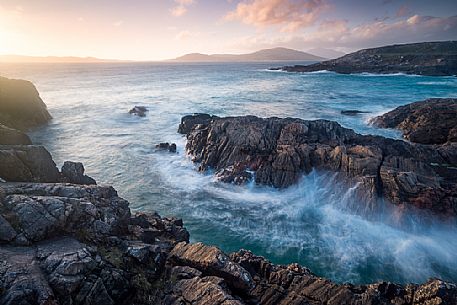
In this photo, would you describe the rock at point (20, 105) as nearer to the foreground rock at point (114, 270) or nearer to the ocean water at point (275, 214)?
the ocean water at point (275, 214)

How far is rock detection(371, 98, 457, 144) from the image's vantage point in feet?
123

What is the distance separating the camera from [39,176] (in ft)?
58.2

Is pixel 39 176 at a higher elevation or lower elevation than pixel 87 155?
higher

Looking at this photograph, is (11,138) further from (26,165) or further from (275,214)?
(275,214)

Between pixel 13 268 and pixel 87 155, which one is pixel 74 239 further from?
pixel 87 155

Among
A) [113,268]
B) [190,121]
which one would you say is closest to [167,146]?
[190,121]

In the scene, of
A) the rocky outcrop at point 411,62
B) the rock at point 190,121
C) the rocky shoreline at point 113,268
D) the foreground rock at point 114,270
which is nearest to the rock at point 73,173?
the rocky shoreline at point 113,268

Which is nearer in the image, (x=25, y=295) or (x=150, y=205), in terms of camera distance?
(x=25, y=295)

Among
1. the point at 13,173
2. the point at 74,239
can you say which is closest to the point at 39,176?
the point at 13,173

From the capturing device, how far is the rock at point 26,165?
629 inches

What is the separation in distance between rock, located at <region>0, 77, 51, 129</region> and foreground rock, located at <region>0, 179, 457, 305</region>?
42.5 meters

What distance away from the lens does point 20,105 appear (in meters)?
52.5

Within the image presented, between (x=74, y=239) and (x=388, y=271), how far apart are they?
19.0 meters

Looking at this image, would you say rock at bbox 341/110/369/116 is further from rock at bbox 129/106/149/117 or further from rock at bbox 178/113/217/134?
rock at bbox 129/106/149/117
